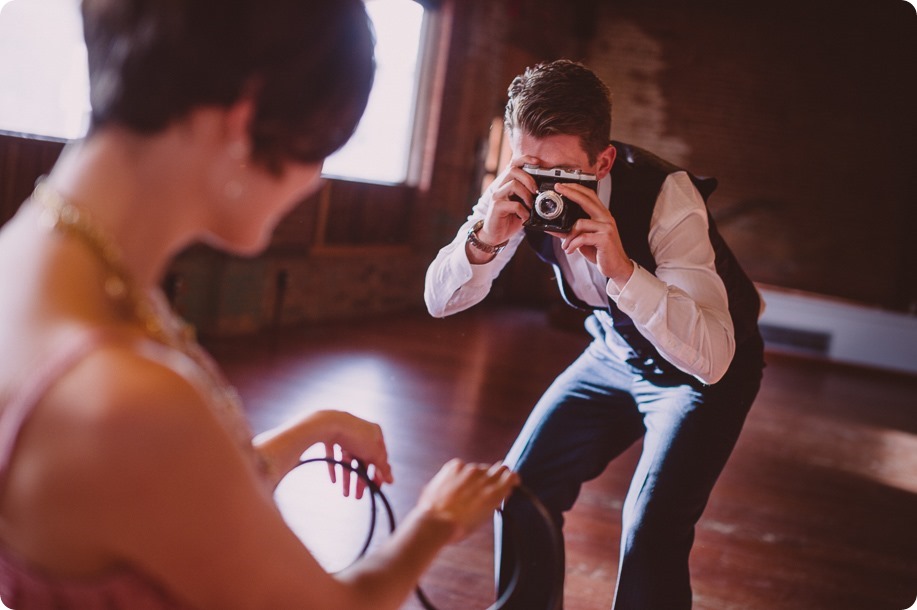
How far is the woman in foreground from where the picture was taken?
67 centimetres

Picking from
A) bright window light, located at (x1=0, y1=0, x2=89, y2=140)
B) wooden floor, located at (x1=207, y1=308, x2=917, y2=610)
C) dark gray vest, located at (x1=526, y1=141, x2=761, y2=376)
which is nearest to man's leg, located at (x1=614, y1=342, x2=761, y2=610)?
dark gray vest, located at (x1=526, y1=141, x2=761, y2=376)

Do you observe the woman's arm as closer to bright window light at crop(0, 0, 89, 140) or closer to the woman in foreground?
the woman in foreground

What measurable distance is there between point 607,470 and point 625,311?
2.65 meters

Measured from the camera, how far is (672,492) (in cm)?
177

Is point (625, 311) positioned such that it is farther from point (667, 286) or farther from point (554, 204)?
point (554, 204)

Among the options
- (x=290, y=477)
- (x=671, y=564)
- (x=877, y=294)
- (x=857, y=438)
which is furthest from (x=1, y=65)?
(x=877, y=294)

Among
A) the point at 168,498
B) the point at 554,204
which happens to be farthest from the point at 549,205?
the point at 168,498

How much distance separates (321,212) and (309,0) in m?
6.05

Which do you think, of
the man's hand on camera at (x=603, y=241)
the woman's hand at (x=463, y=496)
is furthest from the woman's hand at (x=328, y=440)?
the man's hand on camera at (x=603, y=241)

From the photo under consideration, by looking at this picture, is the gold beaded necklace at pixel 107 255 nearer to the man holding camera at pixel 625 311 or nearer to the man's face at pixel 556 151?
the man holding camera at pixel 625 311

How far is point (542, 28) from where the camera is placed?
961 cm

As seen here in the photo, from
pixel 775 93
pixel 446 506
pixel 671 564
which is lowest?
pixel 671 564

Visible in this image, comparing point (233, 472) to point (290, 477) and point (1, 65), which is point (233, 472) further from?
point (1, 65)

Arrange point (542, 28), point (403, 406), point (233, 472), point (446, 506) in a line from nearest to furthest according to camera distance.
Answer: point (233, 472)
point (446, 506)
point (403, 406)
point (542, 28)
